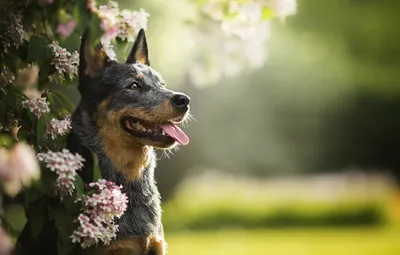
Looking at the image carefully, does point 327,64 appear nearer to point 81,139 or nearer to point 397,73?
point 397,73

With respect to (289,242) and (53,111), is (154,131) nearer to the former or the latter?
(53,111)

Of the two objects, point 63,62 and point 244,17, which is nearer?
point 63,62

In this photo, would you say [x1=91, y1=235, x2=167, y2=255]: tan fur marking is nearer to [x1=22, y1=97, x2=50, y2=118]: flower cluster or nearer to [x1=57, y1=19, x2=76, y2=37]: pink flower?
[x1=22, y1=97, x2=50, y2=118]: flower cluster

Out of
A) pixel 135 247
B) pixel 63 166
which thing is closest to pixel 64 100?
pixel 63 166

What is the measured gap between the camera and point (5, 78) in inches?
164

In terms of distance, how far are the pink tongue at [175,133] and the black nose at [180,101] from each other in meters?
0.12

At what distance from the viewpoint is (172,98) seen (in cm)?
440

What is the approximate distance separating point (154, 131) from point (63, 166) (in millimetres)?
681

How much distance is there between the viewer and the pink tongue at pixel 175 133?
14.1 ft

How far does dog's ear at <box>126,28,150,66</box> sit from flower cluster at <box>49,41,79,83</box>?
46cm

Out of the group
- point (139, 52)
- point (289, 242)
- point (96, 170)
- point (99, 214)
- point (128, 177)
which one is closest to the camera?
point (99, 214)

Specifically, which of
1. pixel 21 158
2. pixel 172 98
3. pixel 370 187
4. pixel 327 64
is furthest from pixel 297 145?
pixel 21 158

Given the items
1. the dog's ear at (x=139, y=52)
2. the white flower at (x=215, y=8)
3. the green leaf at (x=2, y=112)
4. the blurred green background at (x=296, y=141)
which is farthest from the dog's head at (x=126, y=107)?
the blurred green background at (x=296, y=141)

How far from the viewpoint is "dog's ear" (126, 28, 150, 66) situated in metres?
4.64
